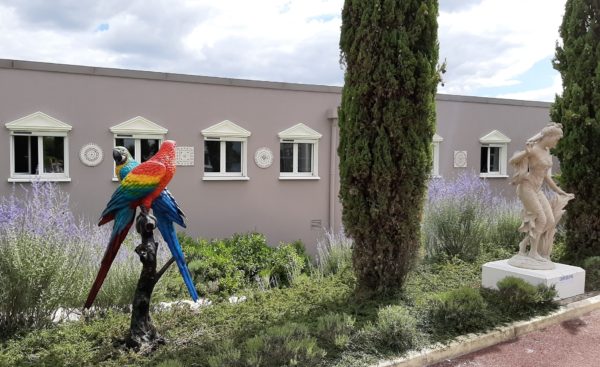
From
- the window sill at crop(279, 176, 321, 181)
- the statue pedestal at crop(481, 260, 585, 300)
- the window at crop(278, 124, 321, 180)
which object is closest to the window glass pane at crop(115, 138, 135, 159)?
the window at crop(278, 124, 321, 180)

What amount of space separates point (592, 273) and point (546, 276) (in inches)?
74.3

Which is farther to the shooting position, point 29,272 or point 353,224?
point 353,224

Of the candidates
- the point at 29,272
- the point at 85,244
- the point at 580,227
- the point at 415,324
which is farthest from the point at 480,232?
the point at 29,272

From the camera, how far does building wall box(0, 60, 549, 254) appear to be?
28.1ft

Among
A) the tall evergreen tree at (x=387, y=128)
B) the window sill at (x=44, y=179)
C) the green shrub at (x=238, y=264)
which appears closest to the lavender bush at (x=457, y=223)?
the green shrub at (x=238, y=264)

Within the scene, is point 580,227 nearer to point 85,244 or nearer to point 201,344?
point 201,344

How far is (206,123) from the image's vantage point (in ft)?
32.9

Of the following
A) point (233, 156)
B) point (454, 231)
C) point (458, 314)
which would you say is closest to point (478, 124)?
point (454, 231)

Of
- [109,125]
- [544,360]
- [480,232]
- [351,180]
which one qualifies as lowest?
[544,360]

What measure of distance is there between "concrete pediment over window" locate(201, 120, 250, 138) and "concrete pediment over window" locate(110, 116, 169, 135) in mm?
926

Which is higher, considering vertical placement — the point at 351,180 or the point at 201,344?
the point at 351,180

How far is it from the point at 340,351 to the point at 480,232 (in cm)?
517

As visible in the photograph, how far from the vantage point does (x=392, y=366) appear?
4.05 m

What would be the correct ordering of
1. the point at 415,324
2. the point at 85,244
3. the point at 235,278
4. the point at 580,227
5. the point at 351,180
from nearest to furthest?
the point at 415,324, the point at 85,244, the point at 351,180, the point at 235,278, the point at 580,227
